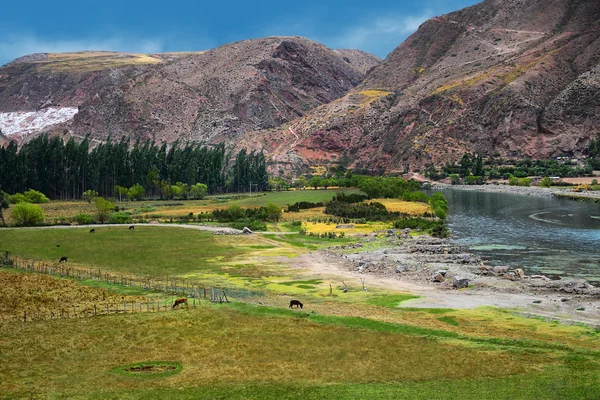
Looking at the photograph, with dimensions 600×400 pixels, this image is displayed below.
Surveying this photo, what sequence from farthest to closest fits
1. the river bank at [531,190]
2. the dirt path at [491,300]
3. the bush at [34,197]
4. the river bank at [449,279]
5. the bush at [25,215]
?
the river bank at [531,190], the bush at [34,197], the bush at [25,215], the river bank at [449,279], the dirt path at [491,300]

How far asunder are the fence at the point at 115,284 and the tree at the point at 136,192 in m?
82.1

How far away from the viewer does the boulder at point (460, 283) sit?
42.0m

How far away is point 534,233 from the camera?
75.1m

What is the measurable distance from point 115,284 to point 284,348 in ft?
66.5

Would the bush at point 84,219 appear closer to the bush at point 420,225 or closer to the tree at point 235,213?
the tree at point 235,213

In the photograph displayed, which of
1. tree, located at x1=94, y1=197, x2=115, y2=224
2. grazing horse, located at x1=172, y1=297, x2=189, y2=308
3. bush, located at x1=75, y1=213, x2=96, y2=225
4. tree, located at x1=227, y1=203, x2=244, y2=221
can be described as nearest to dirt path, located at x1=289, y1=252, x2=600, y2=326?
grazing horse, located at x1=172, y1=297, x2=189, y2=308

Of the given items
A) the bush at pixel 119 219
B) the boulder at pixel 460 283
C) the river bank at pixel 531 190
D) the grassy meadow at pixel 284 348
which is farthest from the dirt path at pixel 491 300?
the river bank at pixel 531 190

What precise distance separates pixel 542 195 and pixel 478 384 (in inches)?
5176

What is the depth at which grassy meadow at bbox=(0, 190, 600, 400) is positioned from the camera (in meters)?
21.3

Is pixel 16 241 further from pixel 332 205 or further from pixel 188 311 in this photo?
pixel 332 205

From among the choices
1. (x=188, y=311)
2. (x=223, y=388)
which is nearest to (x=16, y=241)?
(x=188, y=311)

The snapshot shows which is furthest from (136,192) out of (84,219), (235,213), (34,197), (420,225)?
(420,225)

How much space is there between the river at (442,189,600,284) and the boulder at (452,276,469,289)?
9702mm

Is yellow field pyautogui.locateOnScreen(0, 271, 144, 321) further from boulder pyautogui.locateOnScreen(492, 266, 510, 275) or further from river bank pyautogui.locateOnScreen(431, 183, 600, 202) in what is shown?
river bank pyautogui.locateOnScreen(431, 183, 600, 202)
